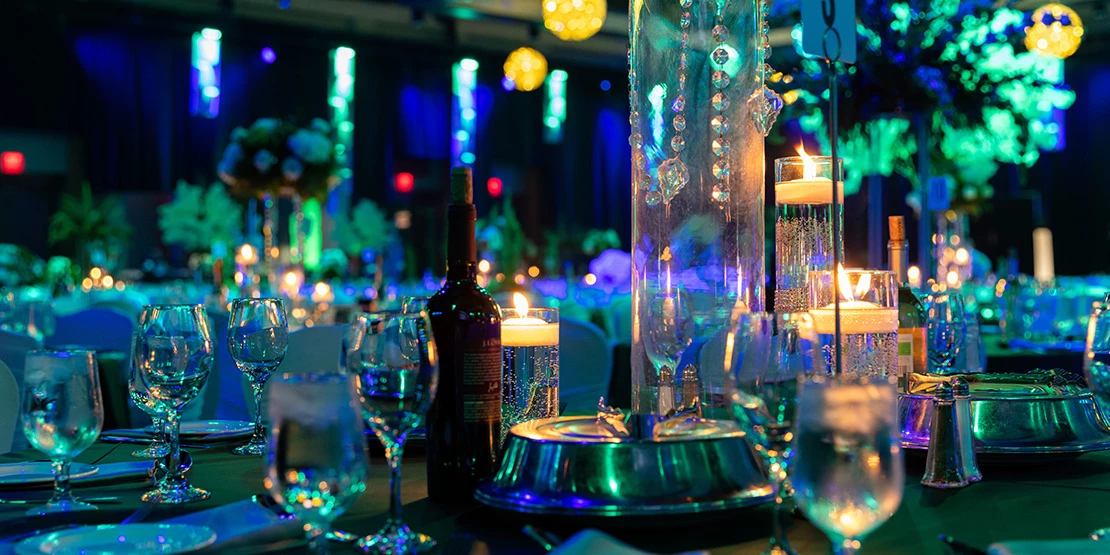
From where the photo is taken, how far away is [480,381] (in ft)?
3.88

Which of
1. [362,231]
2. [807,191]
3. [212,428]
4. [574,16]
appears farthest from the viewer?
[362,231]

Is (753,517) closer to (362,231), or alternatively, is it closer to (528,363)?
(528,363)

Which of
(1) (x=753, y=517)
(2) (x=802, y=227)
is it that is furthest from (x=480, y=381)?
(2) (x=802, y=227)

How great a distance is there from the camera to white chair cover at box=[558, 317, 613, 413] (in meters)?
2.96

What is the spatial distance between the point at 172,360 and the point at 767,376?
2.42ft

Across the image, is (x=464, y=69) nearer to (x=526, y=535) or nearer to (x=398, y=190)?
(x=398, y=190)

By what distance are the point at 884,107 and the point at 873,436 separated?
310cm

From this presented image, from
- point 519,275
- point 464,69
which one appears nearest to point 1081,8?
point 464,69

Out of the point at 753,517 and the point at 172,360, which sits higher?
the point at 172,360

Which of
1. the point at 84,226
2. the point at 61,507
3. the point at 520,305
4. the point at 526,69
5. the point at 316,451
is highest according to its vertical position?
the point at 526,69

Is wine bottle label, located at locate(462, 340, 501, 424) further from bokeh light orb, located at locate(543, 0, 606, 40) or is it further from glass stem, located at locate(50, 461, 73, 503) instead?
bokeh light orb, located at locate(543, 0, 606, 40)

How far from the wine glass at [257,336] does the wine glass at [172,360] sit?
290 mm

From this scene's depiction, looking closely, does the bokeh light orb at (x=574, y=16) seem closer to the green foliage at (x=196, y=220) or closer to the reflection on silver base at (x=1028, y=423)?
A: the green foliage at (x=196, y=220)

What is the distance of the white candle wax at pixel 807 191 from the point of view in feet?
4.81
